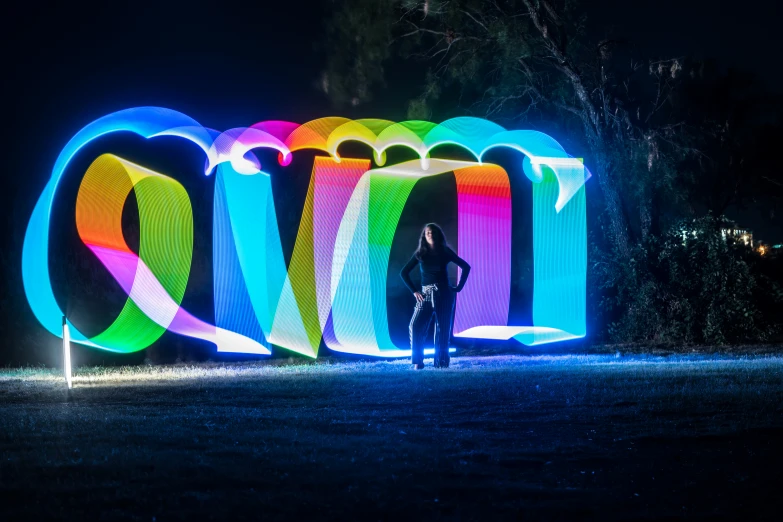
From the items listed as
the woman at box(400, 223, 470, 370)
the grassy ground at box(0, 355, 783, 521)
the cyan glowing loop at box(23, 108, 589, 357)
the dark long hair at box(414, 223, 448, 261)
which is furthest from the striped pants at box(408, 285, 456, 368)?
the grassy ground at box(0, 355, 783, 521)

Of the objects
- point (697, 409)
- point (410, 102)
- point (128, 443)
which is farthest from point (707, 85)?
point (128, 443)

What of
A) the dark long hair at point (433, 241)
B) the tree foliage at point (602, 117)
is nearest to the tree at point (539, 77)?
the tree foliage at point (602, 117)

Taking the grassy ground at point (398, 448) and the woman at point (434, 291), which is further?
the woman at point (434, 291)

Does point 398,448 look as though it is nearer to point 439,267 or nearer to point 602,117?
point 439,267

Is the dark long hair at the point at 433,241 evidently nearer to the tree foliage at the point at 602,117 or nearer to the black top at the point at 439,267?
the black top at the point at 439,267

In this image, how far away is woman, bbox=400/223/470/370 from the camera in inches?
511

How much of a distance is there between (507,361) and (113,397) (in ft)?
21.6

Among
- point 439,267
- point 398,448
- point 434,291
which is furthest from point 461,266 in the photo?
point 398,448

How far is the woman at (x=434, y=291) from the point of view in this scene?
1298cm

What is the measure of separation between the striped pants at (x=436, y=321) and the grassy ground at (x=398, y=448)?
66.1 inches

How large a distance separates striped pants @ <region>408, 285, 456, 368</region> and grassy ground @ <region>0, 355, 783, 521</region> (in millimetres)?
1680

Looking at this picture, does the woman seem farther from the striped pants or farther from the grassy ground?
the grassy ground

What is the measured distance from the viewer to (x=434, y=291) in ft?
43.0

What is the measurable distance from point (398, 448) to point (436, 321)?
253 inches
